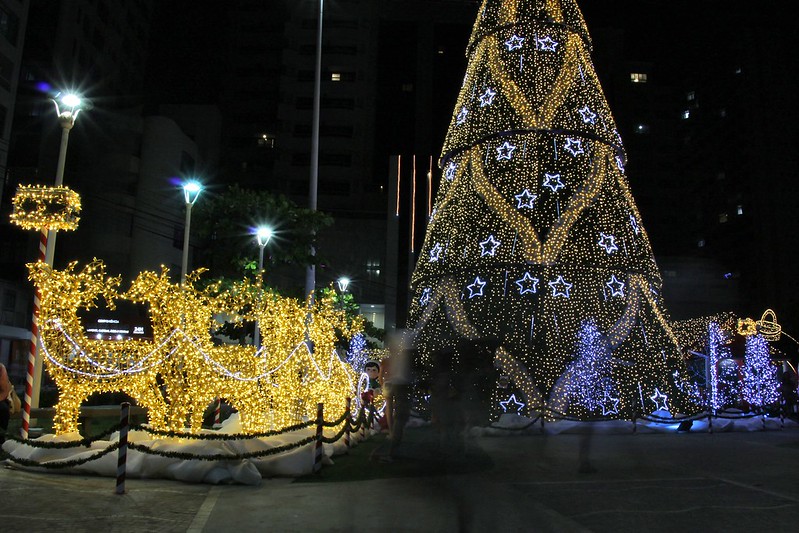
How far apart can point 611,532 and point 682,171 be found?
6360 cm

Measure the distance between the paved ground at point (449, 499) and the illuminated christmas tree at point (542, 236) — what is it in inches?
209

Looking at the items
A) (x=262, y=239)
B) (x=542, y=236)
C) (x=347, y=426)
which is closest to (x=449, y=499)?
(x=347, y=426)

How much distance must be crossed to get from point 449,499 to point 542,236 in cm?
1031

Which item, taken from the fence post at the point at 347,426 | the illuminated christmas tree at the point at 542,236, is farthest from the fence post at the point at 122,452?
the illuminated christmas tree at the point at 542,236

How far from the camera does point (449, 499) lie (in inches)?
282

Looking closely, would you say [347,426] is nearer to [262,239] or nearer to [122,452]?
[122,452]

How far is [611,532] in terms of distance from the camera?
5762 mm

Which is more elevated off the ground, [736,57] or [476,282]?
[736,57]

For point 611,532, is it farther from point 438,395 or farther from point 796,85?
point 796,85

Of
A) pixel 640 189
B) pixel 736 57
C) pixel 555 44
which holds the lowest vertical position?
pixel 555 44

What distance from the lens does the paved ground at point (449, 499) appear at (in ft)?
19.6

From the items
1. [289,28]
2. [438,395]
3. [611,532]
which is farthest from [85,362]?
[289,28]

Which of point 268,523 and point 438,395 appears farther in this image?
point 438,395

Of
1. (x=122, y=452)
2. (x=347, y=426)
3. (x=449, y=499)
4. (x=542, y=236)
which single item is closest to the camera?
(x=449, y=499)
